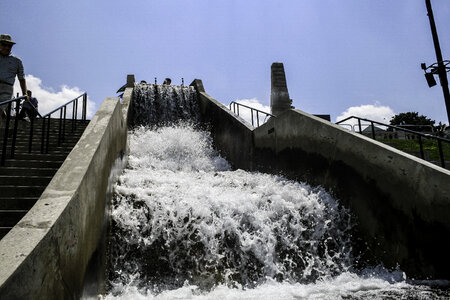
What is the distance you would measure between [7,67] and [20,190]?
3381 mm

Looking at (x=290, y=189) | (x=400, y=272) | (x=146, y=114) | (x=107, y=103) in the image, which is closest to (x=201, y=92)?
(x=146, y=114)

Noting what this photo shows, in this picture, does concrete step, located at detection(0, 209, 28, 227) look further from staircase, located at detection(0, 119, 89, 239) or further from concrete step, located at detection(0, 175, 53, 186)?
concrete step, located at detection(0, 175, 53, 186)

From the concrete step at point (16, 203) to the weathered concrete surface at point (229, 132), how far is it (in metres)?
7.05

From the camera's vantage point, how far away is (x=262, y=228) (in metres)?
5.07

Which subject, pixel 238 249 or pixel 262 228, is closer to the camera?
pixel 238 249

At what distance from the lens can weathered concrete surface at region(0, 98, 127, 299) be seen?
1.91m

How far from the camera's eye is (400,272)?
4.52 meters

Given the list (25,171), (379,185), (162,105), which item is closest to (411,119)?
(162,105)

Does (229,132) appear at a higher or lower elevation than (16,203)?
higher

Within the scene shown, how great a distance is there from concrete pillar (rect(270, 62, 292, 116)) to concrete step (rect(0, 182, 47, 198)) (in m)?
12.6

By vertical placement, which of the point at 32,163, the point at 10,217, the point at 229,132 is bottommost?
the point at 10,217

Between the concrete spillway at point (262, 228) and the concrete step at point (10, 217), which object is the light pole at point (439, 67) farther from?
the concrete step at point (10, 217)

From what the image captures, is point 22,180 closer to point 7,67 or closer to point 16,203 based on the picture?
point 16,203

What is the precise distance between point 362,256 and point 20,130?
24.8 feet
